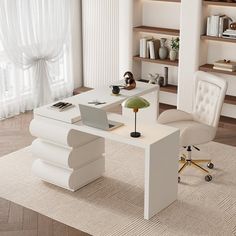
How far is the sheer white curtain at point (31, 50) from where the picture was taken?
7.31m

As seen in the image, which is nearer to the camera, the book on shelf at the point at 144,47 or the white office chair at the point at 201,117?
the white office chair at the point at 201,117

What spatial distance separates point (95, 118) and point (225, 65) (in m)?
2.77

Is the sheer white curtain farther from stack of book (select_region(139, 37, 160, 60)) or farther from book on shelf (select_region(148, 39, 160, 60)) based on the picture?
book on shelf (select_region(148, 39, 160, 60))

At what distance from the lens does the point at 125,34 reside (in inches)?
311

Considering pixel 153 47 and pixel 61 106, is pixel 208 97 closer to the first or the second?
pixel 61 106

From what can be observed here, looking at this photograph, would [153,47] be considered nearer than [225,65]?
No

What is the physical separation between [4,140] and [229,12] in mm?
3329

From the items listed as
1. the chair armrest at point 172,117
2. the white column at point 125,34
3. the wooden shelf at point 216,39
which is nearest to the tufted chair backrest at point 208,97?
the chair armrest at point 172,117

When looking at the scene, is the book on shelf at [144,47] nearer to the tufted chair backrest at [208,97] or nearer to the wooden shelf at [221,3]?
the wooden shelf at [221,3]

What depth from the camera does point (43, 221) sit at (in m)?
4.91

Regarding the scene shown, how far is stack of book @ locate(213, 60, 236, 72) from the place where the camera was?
7078 millimetres

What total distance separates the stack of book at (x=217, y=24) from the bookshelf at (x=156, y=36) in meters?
0.49

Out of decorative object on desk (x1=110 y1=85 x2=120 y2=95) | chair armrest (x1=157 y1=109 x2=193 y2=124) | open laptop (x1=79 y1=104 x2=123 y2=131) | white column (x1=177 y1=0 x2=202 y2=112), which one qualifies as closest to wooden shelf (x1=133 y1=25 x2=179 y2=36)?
white column (x1=177 y1=0 x2=202 y2=112)

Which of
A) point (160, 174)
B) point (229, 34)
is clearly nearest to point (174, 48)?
point (229, 34)
